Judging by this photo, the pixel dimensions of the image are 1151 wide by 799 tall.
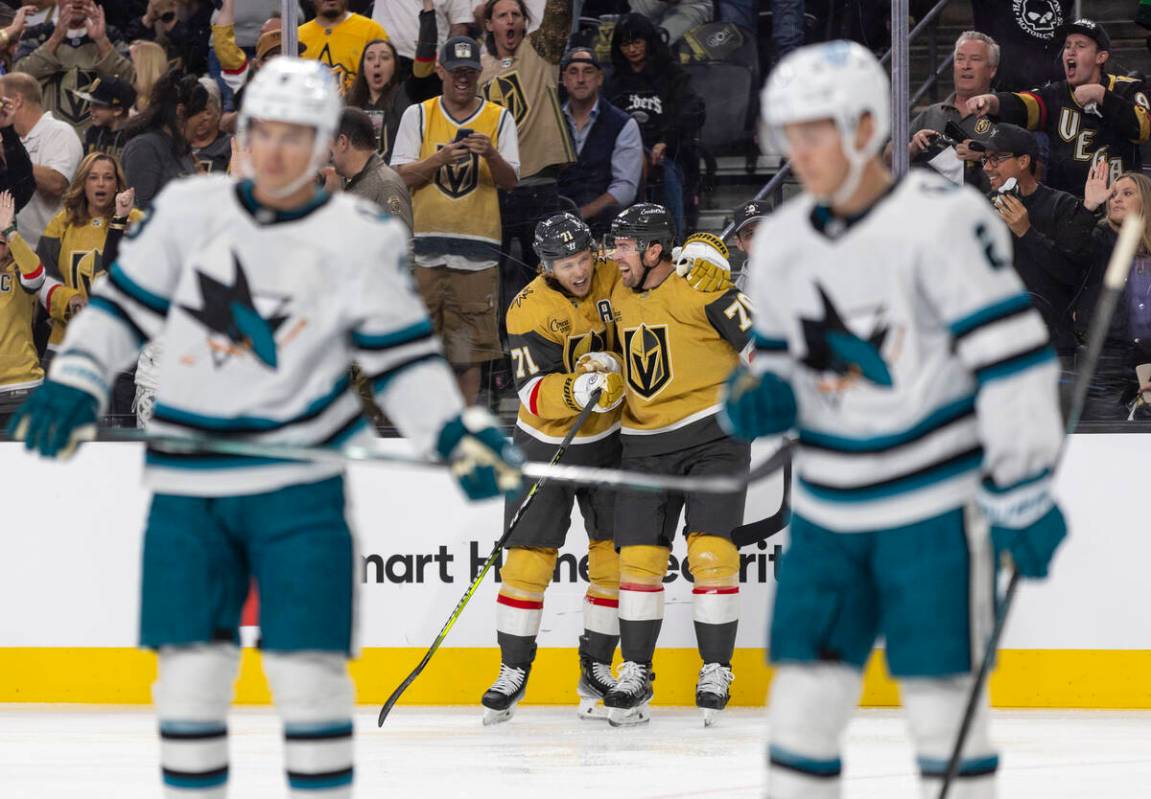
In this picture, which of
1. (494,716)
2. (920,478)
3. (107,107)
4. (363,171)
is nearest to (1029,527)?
(920,478)

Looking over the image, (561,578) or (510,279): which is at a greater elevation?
(510,279)

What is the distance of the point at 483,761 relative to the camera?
15.8 feet

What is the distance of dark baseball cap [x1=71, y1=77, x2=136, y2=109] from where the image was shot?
6.59 meters

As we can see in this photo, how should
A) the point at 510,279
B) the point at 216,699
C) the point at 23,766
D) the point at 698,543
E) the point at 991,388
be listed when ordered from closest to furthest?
1. the point at 991,388
2. the point at 216,699
3. the point at 23,766
4. the point at 698,543
5. the point at 510,279

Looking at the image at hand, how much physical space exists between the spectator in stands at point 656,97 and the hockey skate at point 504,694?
1.58 metres

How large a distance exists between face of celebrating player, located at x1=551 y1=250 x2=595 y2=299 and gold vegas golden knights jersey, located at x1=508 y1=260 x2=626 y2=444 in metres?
0.03

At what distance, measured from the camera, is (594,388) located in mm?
5414

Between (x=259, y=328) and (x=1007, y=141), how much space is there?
3471mm

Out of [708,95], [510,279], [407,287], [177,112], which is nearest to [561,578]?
[510,279]

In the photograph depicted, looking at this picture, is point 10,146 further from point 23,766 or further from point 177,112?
point 23,766

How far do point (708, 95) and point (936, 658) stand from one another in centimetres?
384

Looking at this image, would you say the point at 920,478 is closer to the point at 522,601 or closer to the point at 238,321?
the point at 238,321

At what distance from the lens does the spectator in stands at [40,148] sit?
619 cm

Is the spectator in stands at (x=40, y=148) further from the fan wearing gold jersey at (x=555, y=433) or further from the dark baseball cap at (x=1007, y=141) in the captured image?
the dark baseball cap at (x=1007, y=141)
